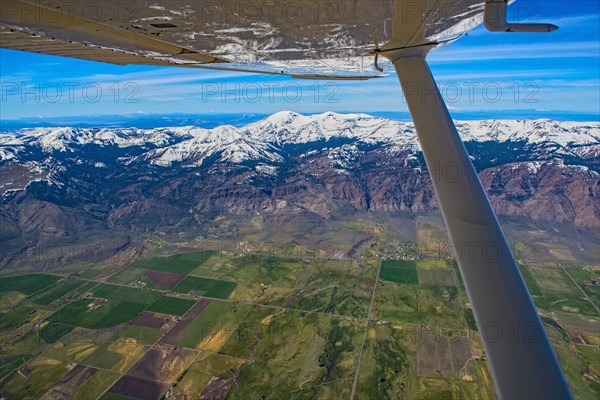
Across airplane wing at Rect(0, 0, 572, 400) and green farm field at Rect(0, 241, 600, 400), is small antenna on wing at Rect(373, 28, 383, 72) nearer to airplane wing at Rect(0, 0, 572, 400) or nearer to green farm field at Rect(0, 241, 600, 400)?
airplane wing at Rect(0, 0, 572, 400)

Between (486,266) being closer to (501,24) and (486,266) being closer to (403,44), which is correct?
(501,24)

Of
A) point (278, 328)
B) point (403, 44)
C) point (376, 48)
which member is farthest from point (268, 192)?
point (403, 44)

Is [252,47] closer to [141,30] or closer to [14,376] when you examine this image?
[141,30]

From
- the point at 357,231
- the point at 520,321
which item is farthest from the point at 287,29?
the point at 357,231

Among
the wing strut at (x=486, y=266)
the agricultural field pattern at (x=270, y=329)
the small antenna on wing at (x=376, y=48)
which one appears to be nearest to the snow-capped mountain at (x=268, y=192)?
the agricultural field pattern at (x=270, y=329)

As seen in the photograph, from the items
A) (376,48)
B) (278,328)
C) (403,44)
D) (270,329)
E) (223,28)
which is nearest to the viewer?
(223,28)

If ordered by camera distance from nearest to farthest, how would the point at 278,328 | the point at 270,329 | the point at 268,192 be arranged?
the point at 270,329 → the point at 278,328 → the point at 268,192

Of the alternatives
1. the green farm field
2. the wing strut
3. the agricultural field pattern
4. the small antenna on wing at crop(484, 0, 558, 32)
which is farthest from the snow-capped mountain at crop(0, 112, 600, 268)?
the small antenna on wing at crop(484, 0, 558, 32)
